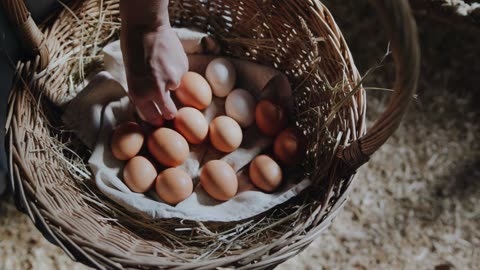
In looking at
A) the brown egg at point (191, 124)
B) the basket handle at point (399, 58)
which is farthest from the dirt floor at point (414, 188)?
the basket handle at point (399, 58)

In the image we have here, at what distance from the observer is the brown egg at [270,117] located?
993 millimetres

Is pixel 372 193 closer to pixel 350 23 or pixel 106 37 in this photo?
pixel 350 23

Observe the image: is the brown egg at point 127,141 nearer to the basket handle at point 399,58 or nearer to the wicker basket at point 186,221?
the wicker basket at point 186,221

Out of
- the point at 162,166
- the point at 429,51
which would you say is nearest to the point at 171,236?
the point at 162,166

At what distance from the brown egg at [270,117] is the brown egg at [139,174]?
21 centimetres

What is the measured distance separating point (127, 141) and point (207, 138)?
5.7 inches

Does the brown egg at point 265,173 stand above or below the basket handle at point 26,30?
below

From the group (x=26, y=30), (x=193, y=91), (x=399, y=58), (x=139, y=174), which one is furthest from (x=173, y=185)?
(x=399, y=58)

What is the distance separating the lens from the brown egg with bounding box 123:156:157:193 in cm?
93

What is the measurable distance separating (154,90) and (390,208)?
57 centimetres

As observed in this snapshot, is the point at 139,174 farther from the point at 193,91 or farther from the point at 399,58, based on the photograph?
the point at 399,58

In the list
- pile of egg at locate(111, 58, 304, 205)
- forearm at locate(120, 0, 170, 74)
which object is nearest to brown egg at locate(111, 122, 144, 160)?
pile of egg at locate(111, 58, 304, 205)

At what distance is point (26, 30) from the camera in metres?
0.88

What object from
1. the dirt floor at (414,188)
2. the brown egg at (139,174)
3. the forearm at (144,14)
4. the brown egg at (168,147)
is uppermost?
the forearm at (144,14)
